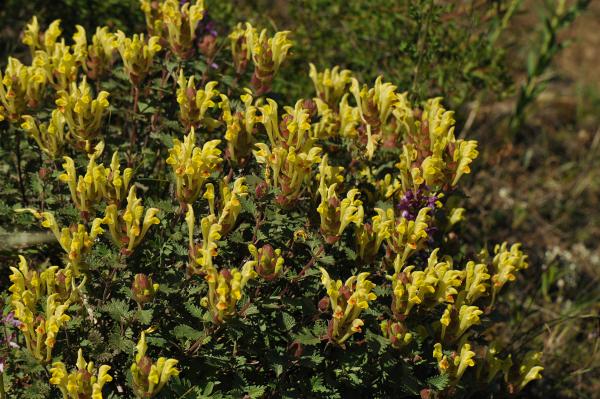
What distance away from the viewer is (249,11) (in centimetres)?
516

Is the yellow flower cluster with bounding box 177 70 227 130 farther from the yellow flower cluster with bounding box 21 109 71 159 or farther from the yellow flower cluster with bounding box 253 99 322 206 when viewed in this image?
the yellow flower cluster with bounding box 21 109 71 159

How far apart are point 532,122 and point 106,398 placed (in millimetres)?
5445

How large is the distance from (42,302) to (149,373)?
540 mm

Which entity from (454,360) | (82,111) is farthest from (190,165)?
(454,360)

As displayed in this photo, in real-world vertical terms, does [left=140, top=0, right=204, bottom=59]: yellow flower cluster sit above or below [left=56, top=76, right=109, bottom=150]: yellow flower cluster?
above

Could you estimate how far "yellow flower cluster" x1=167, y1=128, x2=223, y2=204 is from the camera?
279 cm

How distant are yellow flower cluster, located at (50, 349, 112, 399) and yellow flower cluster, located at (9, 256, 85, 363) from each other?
12cm

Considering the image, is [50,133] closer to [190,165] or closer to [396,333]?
[190,165]

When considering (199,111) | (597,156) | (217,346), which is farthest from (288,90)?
(597,156)

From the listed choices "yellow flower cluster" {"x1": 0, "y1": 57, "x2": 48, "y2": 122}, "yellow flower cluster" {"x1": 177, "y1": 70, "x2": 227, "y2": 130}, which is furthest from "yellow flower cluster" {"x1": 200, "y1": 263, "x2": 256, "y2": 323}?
"yellow flower cluster" {"x1": 0, "y1": 57, "x2": 48, "y2": 122}

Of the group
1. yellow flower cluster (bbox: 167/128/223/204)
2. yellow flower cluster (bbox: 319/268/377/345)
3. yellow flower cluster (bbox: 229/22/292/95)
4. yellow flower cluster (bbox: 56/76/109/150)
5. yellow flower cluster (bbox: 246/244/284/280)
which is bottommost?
yellow flower cluster (bbox: 319/268/377/345)

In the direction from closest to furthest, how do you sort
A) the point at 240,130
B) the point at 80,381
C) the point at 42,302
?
the point at 80,381
the point at 42,302
the point at 240,130

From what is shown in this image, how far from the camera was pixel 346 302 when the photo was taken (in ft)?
9.01

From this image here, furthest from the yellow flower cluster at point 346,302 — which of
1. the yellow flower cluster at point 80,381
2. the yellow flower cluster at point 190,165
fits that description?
the yellow flower cluster at point 80,381
